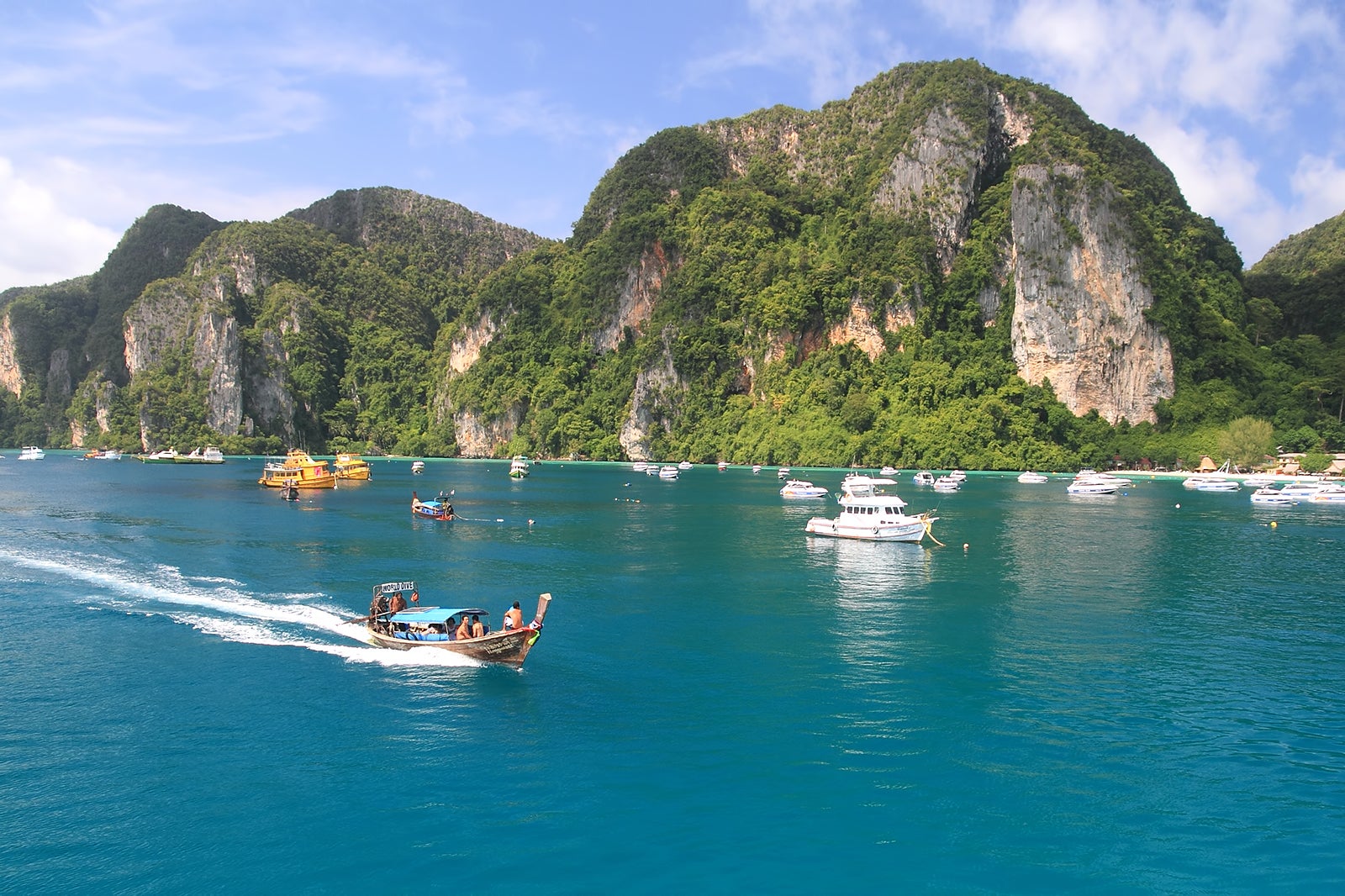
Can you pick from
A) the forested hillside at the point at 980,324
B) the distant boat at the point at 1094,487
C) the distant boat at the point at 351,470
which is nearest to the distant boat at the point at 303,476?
the distant boat at the point at 351,470

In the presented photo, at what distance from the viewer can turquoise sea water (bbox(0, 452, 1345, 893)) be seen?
16.8m

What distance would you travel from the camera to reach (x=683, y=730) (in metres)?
23.3

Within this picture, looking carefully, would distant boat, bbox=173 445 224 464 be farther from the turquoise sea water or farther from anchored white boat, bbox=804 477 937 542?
anchored white boat, bbox=804 477 937 542

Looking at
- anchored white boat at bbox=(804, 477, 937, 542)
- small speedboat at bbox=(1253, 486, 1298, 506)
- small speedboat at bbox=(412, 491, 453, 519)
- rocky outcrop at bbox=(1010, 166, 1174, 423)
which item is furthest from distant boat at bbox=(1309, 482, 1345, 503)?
small speedboat at bbox=(412, 491, 453, 519)

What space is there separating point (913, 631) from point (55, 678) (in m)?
31.3

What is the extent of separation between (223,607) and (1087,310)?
153 metres

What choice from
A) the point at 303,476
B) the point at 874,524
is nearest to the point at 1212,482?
the point at 874,524

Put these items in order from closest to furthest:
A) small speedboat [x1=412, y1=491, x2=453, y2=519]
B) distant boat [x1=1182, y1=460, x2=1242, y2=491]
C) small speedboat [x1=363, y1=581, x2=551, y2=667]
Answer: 1. small speedboat [x1=363, y1=581, x2=551, y2=667]
2. small speedboat [x1=412, y1=491, x2=453, y2=519]
3. distant boat [x1=1182, y1=460, x2=1242, y2=491]

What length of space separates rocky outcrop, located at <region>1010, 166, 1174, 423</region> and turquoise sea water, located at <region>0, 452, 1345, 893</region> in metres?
109

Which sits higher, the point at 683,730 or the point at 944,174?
the point at 944,174

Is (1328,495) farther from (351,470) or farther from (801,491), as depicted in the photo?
(351,470)

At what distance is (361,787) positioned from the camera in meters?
19.7

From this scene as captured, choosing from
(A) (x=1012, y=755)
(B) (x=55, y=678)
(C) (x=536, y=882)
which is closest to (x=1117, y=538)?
(A) (x=1012, y=755)

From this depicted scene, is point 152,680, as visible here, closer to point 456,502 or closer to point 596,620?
point 596,620
